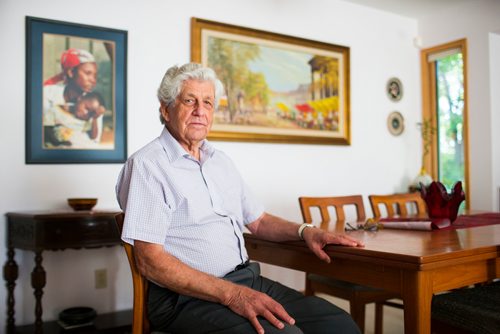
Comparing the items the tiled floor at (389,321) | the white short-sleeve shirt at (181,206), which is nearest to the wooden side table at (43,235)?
the white short-sleeve shirt at (181,206)

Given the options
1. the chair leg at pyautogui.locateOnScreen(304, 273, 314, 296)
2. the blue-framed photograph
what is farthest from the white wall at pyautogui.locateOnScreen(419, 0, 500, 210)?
the blue-framed photograph

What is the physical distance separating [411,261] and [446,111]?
369 cm

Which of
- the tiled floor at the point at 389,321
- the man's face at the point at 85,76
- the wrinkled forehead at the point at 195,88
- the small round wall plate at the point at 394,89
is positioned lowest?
the tiled floor at the point at 389,321

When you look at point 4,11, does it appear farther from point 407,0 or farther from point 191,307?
point 407,0

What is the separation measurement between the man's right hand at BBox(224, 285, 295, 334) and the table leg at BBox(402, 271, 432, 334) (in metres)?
0.34

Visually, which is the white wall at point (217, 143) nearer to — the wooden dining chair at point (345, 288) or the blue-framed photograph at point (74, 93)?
the blue-framed photograph at point (74, 93)

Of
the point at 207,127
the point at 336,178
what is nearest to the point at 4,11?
the point at 207,127

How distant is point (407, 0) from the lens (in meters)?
4.37

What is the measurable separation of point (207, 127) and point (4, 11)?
190 centimetres

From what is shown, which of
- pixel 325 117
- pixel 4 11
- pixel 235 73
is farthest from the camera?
pixel 325 117

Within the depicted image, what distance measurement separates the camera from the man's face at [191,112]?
1715 mm

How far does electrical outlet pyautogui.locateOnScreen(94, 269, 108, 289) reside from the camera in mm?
3189

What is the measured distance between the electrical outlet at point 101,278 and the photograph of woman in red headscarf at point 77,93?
804 millimetres

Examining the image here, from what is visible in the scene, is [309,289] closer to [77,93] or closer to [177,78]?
[177,78]
